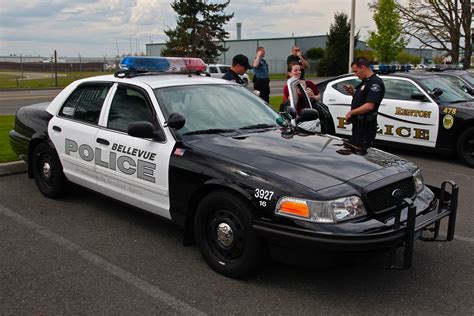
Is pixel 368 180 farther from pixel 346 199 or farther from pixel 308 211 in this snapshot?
pixel 308 211

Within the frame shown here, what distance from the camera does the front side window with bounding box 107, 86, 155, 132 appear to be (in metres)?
4.56

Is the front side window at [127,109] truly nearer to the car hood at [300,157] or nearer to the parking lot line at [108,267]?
the car hood at [300,157]

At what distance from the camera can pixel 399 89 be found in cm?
884

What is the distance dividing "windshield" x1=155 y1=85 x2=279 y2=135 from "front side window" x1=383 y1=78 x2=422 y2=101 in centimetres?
450

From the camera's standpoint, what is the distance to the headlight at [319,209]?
3.27 m

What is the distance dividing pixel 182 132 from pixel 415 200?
6.58 ft

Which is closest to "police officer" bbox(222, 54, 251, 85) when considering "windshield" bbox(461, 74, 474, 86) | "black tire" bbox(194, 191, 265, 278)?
"black tire" bbox(194, 191, 265, 278)

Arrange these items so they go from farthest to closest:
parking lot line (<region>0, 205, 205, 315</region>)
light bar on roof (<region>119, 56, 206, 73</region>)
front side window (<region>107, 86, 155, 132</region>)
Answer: light bar on roof (<region>119, 56, 206, 73</region>)
front side window (<region>107, 86, 155, 132</region>)
parking lot line (<region>0, 205, 205, 315</region>)

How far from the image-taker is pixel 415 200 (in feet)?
12.6

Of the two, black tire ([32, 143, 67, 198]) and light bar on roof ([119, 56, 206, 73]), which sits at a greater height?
light bar on roof ([119, 56, 206, 73])

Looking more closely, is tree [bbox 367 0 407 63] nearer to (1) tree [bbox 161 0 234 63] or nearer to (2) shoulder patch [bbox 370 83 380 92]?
(1) tree [bbox 161 0 234 63]

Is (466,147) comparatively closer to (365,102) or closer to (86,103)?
(365,102)

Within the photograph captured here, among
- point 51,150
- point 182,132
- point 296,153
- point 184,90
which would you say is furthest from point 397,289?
point 51,150

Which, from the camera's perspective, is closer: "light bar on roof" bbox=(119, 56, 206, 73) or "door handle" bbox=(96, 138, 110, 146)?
"door handle" bbox=(96, 138, 110, 146)
